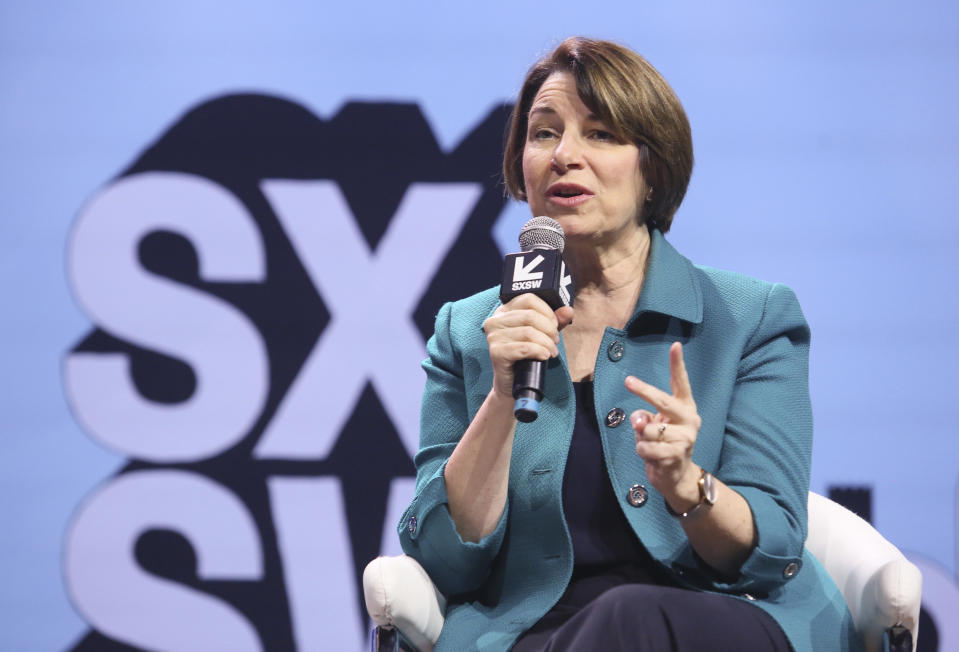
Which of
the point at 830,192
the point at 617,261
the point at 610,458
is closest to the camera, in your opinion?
the point at 610,458

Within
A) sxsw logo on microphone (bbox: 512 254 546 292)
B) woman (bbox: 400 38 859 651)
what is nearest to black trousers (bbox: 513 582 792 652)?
woman (bbox: 400 38 859 651)

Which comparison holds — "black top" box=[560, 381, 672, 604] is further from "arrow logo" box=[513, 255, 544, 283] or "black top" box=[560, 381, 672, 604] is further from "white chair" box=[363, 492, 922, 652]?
"arrow logo" box=[513, 255, 544, 283]

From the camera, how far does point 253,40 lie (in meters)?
3.45

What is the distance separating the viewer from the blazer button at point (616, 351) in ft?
6.31

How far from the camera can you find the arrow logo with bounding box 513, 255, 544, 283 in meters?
1.63

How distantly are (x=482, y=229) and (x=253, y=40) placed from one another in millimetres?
997

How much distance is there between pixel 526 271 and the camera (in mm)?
1638

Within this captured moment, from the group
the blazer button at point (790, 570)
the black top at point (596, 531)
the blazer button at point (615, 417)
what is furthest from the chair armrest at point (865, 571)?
the blazer button at point (615, 417)

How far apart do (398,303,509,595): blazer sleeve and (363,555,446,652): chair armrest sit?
3 cm

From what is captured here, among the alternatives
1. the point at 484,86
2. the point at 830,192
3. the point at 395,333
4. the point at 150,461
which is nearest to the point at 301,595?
the point at 150,461

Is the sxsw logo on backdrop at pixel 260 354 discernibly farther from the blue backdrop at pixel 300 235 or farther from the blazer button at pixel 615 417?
the blazer button at pixel 615 417

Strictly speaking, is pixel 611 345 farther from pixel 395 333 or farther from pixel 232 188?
pixel 232 188

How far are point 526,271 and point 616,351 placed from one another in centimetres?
37

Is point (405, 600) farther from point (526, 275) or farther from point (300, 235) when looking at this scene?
point (300, 235)
